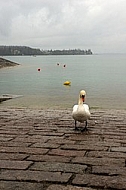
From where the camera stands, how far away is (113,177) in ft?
11.1

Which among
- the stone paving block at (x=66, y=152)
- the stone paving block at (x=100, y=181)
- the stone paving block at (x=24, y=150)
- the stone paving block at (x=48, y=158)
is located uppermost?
the stone paving block at (x=100, y=181)

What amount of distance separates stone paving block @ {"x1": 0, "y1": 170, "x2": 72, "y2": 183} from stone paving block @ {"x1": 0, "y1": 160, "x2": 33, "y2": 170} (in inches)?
5.8

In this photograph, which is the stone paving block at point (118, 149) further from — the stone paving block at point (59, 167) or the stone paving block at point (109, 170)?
the stone paving block at point (59, 167)

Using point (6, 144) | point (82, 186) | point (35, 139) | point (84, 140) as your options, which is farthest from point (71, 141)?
point (82, 186)

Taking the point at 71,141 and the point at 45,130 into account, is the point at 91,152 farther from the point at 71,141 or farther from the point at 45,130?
the point at 45,130

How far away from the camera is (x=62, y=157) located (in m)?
4.16

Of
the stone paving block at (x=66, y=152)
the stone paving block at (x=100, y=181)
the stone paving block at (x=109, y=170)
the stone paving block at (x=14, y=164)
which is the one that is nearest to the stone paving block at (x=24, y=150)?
the stone paving block at (x=66, y=152)

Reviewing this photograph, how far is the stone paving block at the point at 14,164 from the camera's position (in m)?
3.73

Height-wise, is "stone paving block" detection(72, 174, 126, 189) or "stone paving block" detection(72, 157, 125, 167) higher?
"stone paving block" detection(72, 174, 126, 189)

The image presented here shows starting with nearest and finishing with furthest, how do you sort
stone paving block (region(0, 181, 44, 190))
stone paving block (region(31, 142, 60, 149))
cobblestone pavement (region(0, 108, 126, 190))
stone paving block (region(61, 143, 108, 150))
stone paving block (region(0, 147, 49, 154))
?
1. stone paving block (region(0, 181, 44, 190))
2. cobblestone pavement (region(0, 108, 126, 190))
3. stone paving block (region(0, 147, 49, 154))
4. stone paving block (region(61, 143, 108, 150))
5. stone paving block (region(31, 142, 60, 149))

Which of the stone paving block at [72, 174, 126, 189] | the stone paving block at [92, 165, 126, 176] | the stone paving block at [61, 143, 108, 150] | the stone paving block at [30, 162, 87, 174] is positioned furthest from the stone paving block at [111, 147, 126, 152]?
the stone paving block at [72, 174, 126, 189]

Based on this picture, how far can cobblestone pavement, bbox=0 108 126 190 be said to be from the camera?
324 centimetres

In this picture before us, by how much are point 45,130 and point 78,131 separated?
630mm

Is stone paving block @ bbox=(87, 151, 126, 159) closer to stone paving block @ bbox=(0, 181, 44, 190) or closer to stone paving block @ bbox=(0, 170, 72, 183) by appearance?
stone paving block @ bbox=(0, 170, 72, 183)
